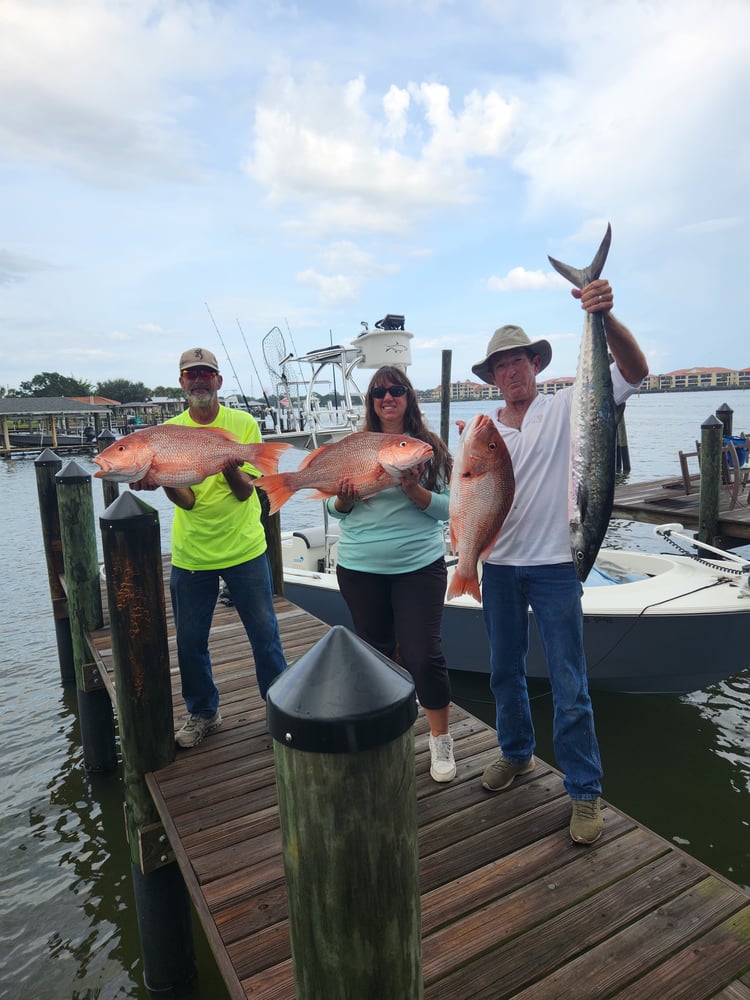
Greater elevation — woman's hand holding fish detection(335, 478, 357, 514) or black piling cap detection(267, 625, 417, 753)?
woman's hand holding fish detection(335, 478, 357, 514)

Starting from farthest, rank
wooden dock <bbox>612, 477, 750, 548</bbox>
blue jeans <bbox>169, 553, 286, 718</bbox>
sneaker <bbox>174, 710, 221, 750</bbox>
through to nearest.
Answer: wooden dock <bbox>612, 477, 750, 548</bbox> → sneaker <bbox>174, 710, 221, 750</bbox> → blue jeans <bbox>169, 553, 286, 718</bbox>

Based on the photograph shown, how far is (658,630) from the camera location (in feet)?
19.2

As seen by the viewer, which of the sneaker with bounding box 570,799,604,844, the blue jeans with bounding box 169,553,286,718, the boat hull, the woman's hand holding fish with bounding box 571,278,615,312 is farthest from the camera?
the boat hull

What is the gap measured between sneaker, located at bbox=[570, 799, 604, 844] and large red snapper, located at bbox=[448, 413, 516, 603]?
3.91 ft

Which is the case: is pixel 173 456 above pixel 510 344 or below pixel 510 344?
below

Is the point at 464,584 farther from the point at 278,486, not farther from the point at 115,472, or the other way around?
the point at 115,472

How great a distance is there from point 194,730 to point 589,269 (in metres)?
3.49

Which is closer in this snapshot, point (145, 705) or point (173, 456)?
point (173, 456)

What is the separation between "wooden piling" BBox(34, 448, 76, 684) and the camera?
804cm

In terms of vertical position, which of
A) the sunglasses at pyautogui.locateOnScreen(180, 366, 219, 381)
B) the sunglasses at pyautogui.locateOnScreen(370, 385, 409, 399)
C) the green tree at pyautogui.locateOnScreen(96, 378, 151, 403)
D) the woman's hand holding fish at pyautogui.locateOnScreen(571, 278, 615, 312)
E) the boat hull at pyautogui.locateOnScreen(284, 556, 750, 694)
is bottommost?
the boat hull at pyautogui.locateOnScreen(284, 556, 750, 694)

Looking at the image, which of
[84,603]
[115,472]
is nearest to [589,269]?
[115,472]

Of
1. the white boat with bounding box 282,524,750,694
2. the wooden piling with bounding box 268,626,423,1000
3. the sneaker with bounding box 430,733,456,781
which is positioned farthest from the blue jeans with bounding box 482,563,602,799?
the white boat with bounding box 282,524,750,694

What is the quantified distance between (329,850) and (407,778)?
0.21 meters

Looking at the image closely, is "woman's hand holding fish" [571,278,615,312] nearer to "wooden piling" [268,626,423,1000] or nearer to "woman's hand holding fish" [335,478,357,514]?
"woman's hand holding fish" [335,478,357,514]
